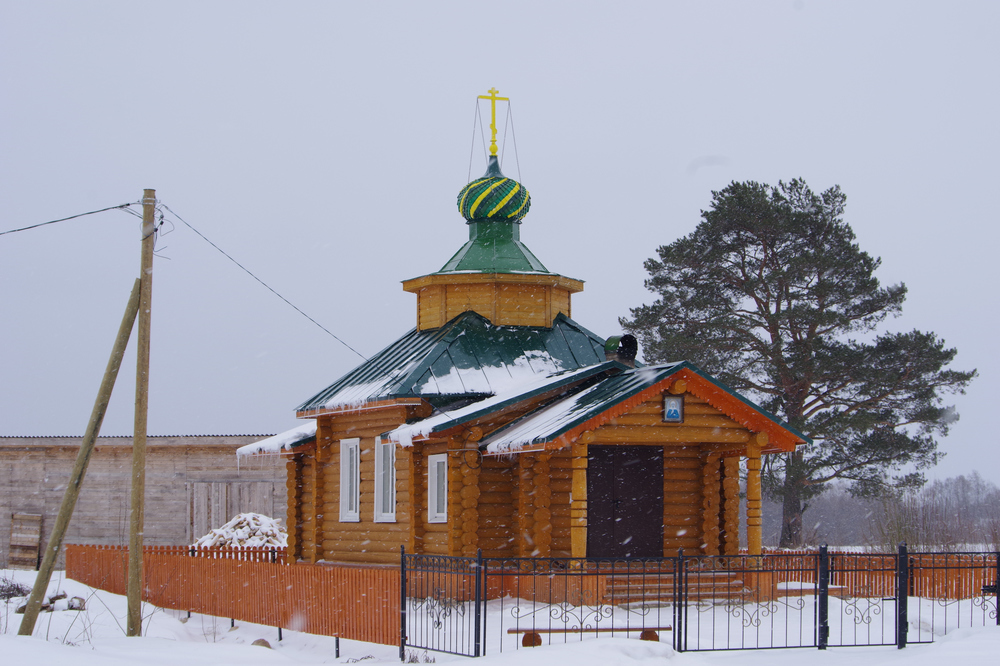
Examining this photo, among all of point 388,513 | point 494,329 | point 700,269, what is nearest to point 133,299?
point 388,513

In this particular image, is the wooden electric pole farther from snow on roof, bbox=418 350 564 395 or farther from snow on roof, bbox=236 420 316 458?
snow on roof, bbox=236 420 316 458

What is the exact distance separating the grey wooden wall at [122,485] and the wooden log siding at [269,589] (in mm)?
2974

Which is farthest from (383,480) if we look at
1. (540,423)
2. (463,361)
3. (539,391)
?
(540,423)

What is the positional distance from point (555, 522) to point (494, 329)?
177 inches

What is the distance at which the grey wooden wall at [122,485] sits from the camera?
24.9 m

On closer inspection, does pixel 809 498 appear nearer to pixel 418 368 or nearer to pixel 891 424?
pixel 891 424

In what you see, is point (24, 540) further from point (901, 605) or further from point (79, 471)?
point (901, 605)

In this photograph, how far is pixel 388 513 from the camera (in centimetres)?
1859

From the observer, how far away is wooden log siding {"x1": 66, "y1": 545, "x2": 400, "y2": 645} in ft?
43.1

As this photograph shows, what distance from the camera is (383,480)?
18.8m

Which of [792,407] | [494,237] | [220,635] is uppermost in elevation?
[494,237]

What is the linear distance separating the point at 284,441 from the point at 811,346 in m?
13.3

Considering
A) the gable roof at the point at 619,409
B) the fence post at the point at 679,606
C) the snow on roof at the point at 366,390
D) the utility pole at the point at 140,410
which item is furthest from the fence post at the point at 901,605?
the utility pole at the point at 140,410

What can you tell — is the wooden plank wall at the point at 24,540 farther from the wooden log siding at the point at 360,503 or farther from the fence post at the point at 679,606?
the fence post at the point at 679,606
